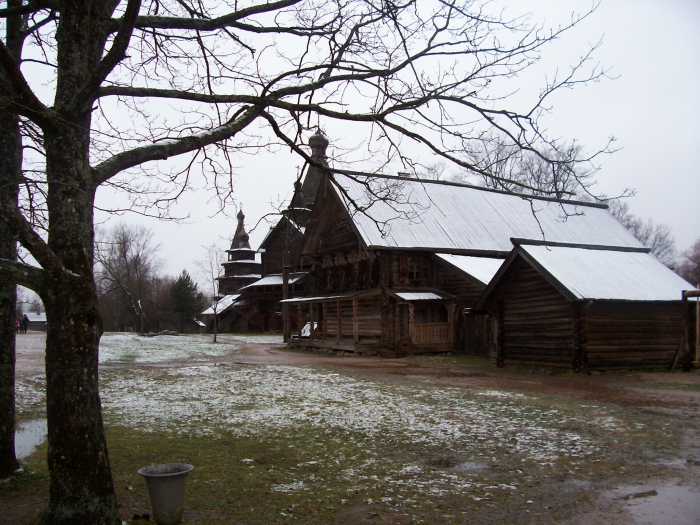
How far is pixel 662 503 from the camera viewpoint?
643 centimetres

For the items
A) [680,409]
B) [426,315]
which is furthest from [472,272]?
[680,409]

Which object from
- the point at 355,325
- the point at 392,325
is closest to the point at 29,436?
the point at 392,325

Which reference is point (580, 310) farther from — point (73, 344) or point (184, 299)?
point (184, 299)

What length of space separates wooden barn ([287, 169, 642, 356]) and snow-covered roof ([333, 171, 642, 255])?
0.07 meters

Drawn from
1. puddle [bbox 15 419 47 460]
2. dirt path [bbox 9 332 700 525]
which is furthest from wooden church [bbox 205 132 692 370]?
puddle [bbox 15 419 47 460]

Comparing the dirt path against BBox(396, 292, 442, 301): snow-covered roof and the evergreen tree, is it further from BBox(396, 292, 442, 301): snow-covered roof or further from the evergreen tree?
the evergreen tree

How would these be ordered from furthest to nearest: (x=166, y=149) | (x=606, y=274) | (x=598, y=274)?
(x=606, y=274) → (x=598, y=274) → (x=166, y=149)

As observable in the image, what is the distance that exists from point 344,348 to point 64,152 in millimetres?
25932

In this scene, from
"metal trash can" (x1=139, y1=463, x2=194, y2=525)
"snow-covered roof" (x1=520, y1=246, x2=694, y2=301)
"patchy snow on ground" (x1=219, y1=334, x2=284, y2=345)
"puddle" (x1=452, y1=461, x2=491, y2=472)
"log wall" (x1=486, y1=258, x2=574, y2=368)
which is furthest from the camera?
"patchy snow on ground" (x1=219, y1=334, x2=284, y2=345)

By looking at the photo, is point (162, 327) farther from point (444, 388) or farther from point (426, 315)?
point (444, 388)

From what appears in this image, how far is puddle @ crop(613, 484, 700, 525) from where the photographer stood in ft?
19.5

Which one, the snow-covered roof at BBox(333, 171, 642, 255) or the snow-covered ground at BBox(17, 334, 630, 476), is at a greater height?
the snow-covered roof at BBox(333, 171, 642, 255)

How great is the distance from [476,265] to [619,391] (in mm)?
14538

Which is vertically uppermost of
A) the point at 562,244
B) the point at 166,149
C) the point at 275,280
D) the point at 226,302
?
the point at 275,280
